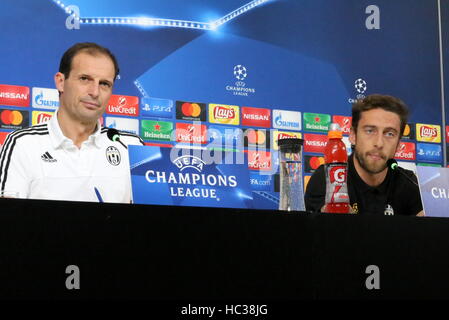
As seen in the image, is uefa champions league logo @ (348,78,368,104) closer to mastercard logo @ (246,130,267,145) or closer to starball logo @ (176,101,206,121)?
mastercard logo @ (246,130,267,145)

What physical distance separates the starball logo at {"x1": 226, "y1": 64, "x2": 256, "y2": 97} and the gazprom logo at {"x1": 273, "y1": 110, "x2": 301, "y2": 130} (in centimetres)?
19

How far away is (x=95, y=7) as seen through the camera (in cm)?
359

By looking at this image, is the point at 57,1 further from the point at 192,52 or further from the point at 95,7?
the point at 192,52

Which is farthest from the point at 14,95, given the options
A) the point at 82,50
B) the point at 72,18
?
the point at 82,50

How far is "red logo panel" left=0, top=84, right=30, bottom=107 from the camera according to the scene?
131 inches

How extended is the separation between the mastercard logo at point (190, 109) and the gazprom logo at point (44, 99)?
2.25 feet

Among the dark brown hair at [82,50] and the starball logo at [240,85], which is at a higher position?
the starball logo at [240,85]

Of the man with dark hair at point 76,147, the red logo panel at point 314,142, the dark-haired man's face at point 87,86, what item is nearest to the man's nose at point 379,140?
the man with dark hair at point 76,147

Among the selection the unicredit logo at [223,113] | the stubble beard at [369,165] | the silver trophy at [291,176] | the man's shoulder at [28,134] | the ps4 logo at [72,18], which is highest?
the ps4 logo at [72,18]

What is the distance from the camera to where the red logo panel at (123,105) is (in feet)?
11.7

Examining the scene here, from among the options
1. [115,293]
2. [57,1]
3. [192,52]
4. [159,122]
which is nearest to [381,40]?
[192,52]

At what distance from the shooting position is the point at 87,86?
9.04 ft

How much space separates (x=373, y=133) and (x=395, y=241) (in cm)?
94

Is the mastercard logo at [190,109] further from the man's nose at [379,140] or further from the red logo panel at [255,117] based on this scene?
the man's nose at [379,140]
